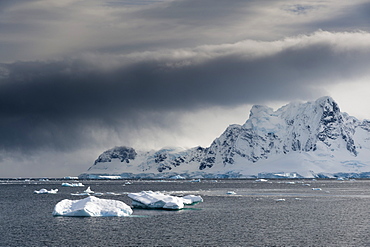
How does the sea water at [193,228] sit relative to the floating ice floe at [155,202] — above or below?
below

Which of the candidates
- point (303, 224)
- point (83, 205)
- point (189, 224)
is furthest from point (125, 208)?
point (303, 224)

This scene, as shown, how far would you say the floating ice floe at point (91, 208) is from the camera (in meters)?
68.0

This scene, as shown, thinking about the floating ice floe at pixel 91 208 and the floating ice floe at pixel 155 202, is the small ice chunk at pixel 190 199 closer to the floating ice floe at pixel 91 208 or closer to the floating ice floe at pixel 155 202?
the floating ice floe at pixel 155 202

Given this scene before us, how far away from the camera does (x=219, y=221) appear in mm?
67125

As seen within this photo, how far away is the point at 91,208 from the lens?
224 feet

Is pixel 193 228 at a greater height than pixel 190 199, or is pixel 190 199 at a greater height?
pixel 190 199

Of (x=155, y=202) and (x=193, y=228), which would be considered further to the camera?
(x=155, y=202)

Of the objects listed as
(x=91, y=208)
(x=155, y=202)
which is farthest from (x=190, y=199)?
(x=91, y=208)

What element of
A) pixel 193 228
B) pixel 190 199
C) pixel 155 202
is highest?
pixel 155 202

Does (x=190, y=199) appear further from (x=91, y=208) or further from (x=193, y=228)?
(x=193, y=228)

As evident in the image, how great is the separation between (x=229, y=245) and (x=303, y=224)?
18.5 meters

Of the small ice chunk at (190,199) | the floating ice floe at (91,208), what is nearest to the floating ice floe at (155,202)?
the small ice chunk at (190,199)

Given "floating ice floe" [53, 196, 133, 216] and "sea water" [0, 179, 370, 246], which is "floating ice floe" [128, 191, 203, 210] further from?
"floating ice floe" [53, 196, 133, 216]

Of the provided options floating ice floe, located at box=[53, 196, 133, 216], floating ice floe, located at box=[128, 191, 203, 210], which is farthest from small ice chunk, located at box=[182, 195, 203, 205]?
floating ice floe, located at box=[53, 196, 133, 216]
